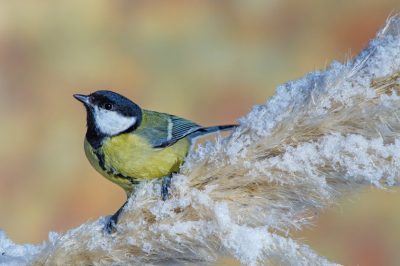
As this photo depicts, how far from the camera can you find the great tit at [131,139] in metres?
1.03

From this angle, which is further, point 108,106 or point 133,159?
point 108,106

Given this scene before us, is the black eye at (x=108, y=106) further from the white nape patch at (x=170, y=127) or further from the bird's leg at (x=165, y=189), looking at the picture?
the bird's leg at (x=165, y=189)

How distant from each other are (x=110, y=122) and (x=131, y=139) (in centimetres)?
6

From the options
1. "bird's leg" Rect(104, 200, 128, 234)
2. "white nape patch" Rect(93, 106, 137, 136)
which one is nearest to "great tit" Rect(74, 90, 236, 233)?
"white nape patch" Rect(93, 106, 137, 136)

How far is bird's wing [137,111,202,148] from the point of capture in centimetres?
111

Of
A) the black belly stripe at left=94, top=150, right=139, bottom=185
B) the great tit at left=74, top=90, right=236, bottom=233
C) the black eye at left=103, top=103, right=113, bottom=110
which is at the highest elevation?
the black eye at left=103, top=103, right=113, bottom=110

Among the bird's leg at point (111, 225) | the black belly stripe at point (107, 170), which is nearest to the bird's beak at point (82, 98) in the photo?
the black belly stripe at point (107, 170)

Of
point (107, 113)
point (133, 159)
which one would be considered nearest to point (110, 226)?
point (133, 159)

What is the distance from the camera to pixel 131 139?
1097 mm

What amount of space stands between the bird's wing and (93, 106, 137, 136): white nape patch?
30 mm

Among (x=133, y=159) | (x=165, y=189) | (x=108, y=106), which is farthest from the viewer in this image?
(x=108, y=106)

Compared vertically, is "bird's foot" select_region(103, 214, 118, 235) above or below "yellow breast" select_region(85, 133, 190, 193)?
below

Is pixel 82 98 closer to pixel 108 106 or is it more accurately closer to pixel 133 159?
pixel 108 106

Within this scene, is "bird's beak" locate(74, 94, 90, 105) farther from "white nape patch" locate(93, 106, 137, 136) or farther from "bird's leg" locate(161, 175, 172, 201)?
"bird's leg" locate(161, 175, 172, 201)
